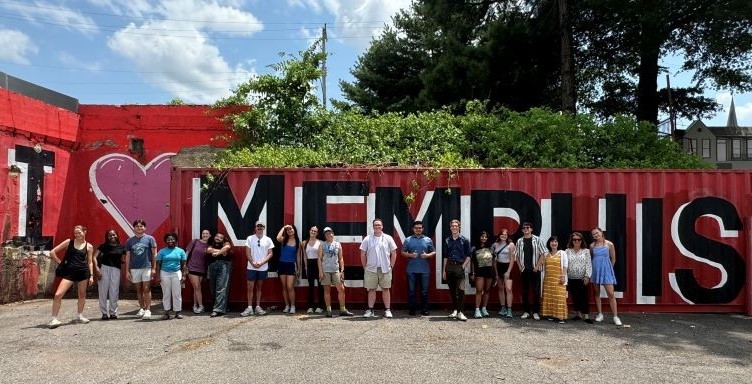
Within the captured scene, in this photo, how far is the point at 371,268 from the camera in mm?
8953

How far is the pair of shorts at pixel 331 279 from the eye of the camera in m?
8.98

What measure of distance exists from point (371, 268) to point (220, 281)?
2.67 metres

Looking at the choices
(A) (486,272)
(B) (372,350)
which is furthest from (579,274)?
(B) (372,350)

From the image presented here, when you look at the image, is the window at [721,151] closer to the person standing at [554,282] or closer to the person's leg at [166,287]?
the person standing at [554,282]

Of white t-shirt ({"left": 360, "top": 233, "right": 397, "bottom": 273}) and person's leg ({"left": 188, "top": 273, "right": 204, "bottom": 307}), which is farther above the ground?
white t-shirt ({"left": 360, "top": 233, "right": 397, "bottom": 273})

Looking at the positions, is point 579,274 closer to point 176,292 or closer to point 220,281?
point 220,281

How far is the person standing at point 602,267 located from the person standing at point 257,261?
5577 millimetres

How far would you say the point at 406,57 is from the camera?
23703mm

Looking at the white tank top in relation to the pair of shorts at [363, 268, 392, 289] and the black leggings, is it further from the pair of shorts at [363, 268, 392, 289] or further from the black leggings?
the pair of shorts at [363, 268, 392, 289]

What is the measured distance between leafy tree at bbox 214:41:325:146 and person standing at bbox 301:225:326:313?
4.21 m

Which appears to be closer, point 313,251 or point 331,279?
point 331,279

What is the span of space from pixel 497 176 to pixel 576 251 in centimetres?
193

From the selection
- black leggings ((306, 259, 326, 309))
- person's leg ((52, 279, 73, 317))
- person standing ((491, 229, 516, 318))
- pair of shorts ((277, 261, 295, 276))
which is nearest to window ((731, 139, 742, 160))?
person standing ((491, 229, 516, 318))

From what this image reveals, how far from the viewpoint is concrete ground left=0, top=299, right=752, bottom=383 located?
5.67m
